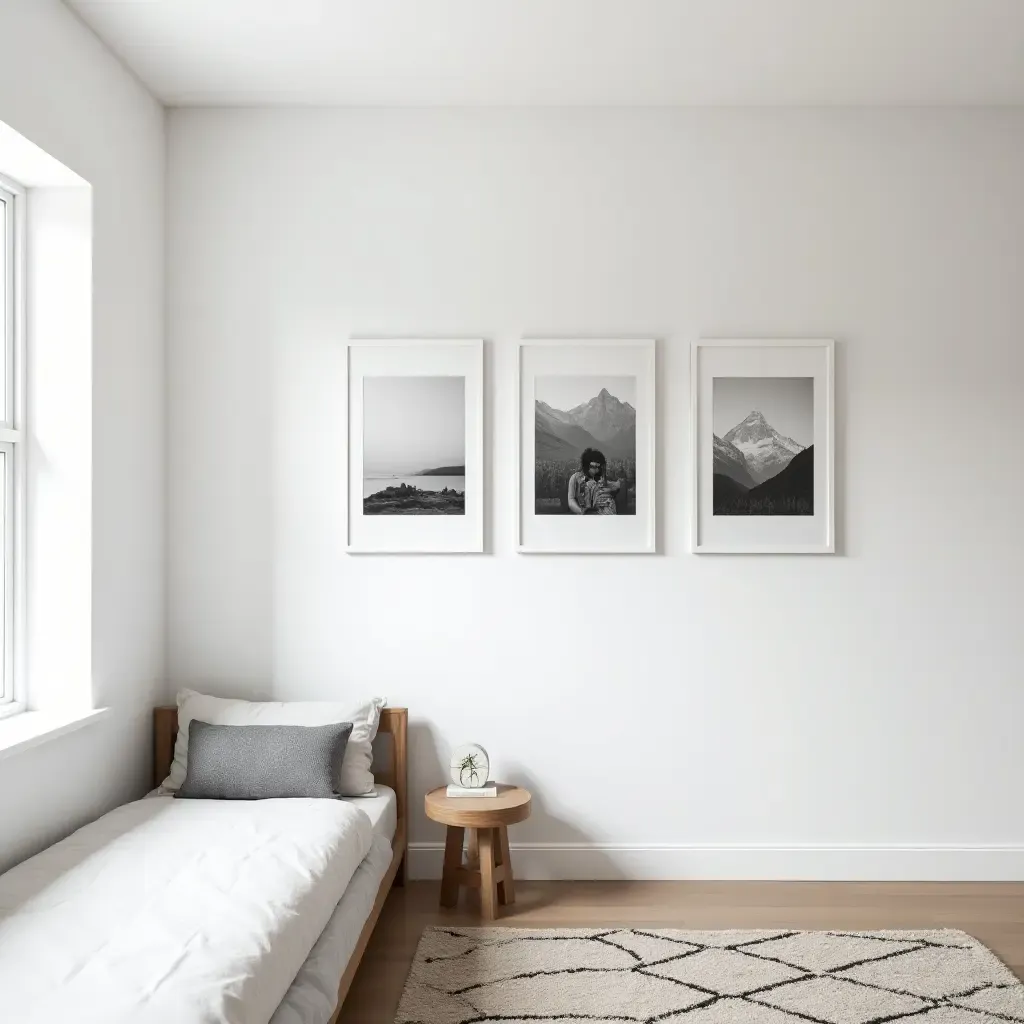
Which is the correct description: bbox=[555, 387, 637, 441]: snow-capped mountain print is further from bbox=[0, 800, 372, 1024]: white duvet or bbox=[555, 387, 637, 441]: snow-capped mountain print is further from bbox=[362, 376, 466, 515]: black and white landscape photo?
bbox=[0, 800, 372, 1024]: white duvet

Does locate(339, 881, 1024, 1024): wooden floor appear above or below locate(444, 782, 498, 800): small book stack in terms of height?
below

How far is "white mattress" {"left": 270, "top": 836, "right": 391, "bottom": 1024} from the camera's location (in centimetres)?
199

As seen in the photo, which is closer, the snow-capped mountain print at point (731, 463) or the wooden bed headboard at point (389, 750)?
the wooden bed headboard at point (389, 750)

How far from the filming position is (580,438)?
3596 mm

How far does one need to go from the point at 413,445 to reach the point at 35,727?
61.3 inches

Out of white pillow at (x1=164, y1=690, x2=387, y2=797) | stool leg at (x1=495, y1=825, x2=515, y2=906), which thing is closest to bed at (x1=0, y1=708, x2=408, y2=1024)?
white pillow at (x1=164, y1=690, x2=387, y2=797)

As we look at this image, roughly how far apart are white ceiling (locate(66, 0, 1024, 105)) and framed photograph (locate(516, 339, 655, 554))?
93 cm

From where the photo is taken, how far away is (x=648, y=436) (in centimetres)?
358

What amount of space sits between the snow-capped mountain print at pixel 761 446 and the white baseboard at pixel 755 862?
138 cm

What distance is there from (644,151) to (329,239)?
1.22 metres

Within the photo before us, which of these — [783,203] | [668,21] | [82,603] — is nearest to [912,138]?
[783,203]

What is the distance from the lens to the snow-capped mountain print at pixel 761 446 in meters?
3.58

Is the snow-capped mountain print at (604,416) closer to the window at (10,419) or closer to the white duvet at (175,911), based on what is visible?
the white duvet at (175,911)

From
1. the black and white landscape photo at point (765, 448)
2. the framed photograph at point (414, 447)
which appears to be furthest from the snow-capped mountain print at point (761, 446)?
the framed photograph at point (414, 447)
